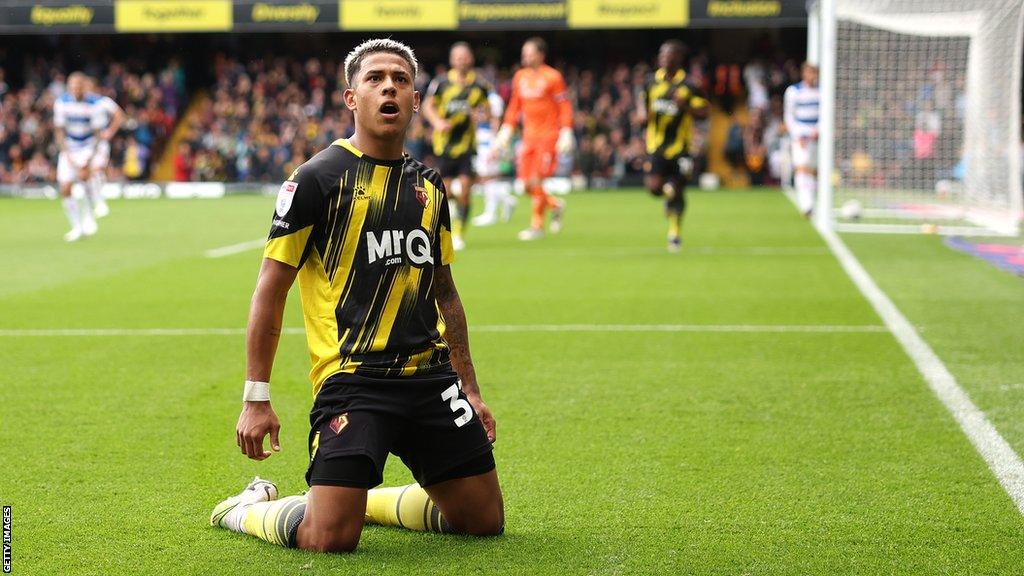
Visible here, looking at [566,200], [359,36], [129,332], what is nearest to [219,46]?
[359,36]

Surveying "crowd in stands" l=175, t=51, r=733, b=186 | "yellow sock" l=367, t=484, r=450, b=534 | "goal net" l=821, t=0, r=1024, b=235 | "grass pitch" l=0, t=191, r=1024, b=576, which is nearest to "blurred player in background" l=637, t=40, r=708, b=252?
"grass pitch" l=0, t=191, r=1024, b=576

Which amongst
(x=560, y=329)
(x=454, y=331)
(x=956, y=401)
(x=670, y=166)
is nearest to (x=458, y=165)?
(x=670, y=166)

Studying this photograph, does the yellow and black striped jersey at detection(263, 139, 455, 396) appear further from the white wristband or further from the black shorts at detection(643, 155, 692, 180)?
the black shorts at detection(643, 155, 692, 180)

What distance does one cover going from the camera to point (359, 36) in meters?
35.2

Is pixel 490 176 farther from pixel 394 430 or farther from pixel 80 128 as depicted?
pixel 394 430

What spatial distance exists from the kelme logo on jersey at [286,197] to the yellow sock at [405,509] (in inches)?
42.5

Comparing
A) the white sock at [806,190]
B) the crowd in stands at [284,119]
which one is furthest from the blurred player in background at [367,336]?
the crowd in stands at [284,119]

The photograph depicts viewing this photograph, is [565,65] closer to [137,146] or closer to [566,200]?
[566,200]

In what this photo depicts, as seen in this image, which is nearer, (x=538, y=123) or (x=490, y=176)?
(x=538, y=123)

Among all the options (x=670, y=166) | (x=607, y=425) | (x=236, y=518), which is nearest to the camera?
(x=236, y=518)

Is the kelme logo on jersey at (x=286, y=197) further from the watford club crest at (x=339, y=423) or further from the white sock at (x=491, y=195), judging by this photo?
the white sock at (x=491, y=195)

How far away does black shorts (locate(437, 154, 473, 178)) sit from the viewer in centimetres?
1523

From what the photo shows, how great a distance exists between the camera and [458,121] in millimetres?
15203

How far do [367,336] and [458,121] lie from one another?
37.2ft
